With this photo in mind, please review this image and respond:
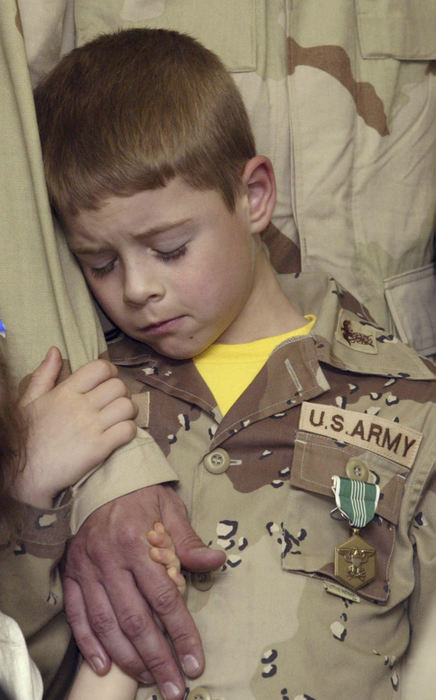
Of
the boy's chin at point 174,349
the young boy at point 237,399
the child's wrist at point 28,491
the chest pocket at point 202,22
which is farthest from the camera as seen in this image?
the chest pocket at point 202,22

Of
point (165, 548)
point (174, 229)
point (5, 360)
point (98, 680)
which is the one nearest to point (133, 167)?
point (174, 229)

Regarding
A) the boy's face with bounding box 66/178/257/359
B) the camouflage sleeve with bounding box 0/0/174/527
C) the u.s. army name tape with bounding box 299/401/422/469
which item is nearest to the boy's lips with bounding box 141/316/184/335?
the boy's face with bounding box 66/178/257/359

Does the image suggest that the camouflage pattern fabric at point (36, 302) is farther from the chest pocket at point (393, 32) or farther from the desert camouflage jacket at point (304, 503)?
the chest pocket at point (393, 32)

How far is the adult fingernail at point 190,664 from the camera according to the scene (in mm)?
1104

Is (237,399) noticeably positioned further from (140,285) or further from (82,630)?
(82,630)

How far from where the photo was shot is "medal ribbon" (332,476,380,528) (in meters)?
1.19

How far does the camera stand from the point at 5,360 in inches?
43.9

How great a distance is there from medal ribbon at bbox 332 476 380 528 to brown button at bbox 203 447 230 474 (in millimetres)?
145

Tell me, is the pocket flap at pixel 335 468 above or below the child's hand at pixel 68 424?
below

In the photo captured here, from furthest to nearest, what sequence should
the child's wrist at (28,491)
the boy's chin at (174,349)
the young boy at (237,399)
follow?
the boy's chin at (174,349)
the young boy at (237,399)
the child's wrist at (28,491)

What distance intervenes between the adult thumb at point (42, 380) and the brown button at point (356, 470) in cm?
40

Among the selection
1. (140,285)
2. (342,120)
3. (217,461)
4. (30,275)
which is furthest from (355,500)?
(342,120)

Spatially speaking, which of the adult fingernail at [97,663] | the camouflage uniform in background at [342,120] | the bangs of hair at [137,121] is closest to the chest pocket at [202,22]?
the camouflage uniform in background at [342,120]

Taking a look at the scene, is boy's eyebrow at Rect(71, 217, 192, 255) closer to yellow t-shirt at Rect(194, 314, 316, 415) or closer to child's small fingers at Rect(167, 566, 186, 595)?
yellow t-shirt at Rect(194, 314, 316, 415)
